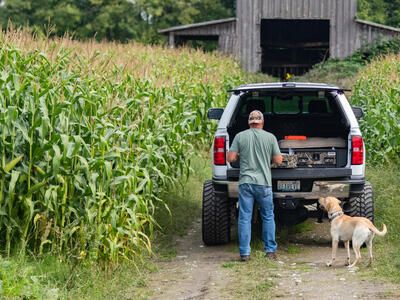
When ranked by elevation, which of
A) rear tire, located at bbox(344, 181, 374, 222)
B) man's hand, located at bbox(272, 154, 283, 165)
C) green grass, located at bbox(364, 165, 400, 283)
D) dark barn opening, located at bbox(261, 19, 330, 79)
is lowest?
green grass, located at bbox(364, 165, 400, 283)

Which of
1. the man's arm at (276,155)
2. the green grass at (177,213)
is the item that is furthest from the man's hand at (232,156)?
the green grass at (177,213)

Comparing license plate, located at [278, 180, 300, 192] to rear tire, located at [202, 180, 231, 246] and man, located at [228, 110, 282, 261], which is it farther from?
rear tire, located at [202, 180, 231, 246]

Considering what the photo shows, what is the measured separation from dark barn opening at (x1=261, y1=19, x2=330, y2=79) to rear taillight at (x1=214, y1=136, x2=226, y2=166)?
103 ft

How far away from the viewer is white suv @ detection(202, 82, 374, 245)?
10469 millimetres

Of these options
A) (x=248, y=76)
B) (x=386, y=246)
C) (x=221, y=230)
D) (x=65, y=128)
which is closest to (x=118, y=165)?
(x=65, y=128)

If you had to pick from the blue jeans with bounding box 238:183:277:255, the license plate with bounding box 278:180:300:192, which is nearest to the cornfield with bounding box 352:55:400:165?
the license plate with bounding box 278:180:300:192

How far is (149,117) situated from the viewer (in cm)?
1195

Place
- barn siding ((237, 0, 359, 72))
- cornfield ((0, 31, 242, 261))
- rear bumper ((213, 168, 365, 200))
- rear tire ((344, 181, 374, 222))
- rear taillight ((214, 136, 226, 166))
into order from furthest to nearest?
1. barn siding ((237, 0, 359, 72))
2. rear tire ((344, 181, 374, 222))
3. rear taillight ((214, 136, 226, 166))
4. rear bumper ((213, 168, 365, 200))
5. cornfield ((0, 31, 242, 261))

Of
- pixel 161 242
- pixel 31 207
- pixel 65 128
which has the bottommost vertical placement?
pixel 161 242

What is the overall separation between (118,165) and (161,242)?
86.5 inches

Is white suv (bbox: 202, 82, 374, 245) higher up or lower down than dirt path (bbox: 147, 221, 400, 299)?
higher up

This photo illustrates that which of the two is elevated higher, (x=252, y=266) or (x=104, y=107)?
(x=104, y=107)

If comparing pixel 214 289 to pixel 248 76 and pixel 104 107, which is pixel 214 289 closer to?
pixel 104 107

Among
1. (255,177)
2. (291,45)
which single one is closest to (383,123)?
(255,177)
